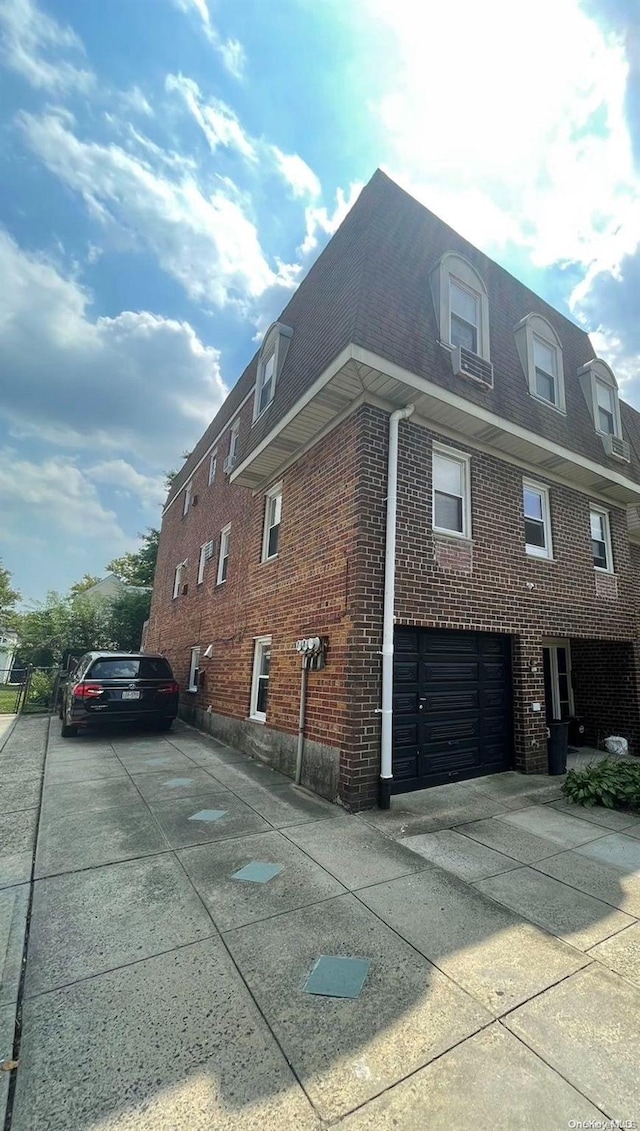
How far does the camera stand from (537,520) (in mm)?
8055

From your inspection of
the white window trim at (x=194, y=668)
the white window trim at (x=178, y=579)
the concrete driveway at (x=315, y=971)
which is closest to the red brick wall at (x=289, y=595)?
the white window trim at (x=194, y=668)

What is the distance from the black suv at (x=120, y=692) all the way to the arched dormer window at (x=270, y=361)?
18.5 feet

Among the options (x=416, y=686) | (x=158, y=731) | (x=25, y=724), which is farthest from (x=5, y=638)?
(x=416, y=686)

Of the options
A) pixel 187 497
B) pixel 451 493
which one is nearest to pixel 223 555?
pixel 187 497

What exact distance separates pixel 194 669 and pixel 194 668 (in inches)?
1.1

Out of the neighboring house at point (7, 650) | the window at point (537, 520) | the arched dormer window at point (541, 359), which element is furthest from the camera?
the neighboring house at point (7, 650)

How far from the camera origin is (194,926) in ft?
9.48

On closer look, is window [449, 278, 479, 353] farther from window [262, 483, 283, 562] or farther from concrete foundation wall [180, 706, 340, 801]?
concrete foundation wall [180, 706, 340, 801]

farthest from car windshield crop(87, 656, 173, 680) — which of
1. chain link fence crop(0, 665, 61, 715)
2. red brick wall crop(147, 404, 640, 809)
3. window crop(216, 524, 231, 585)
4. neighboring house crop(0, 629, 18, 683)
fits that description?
neighboring house crop(0, 629, 18, 683)

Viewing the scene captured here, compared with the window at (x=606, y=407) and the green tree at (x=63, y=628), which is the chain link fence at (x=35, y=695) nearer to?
the green tree at (x=63, y=628)

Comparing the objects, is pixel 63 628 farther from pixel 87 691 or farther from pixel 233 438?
pixel 87 691

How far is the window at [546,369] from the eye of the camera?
27.7ft

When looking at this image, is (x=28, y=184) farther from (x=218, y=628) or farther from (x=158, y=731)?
(x=158, y=731)

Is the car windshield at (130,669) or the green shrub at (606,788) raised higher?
the car windshield at (130,669)
